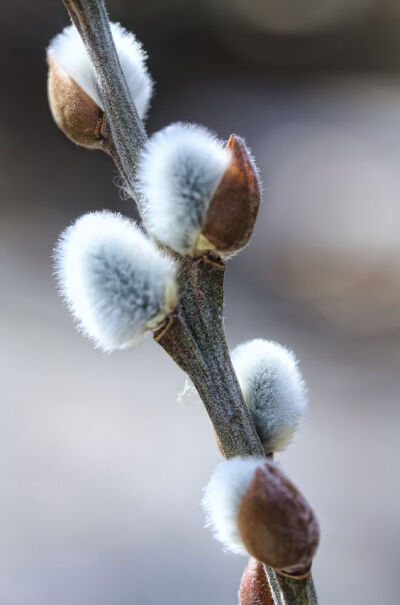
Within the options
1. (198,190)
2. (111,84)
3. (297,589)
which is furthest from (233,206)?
(297,589)

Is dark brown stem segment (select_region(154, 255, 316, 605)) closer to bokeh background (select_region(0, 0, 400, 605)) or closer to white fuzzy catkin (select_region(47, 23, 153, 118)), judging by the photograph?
white fuzzy catkin (select_region(47, 23, 153, 118))

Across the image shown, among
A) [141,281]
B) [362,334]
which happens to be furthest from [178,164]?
[362,334]

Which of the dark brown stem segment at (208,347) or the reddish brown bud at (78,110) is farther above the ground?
the reddish brown bud at (78,110)

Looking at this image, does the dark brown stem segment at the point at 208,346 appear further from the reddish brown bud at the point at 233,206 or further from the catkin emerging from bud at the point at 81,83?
the catkin emerging from bud at the point at 81,83

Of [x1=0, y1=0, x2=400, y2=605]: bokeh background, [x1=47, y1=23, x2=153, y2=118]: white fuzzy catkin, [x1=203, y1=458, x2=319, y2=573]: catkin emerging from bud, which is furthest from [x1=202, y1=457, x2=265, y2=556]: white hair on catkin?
[x1=0, y1=0, x2=400, y2=605]: bokeh background

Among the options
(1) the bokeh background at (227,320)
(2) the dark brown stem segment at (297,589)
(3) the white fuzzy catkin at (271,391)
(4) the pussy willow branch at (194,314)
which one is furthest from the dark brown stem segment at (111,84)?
(1) the bokeh background at (227,320)

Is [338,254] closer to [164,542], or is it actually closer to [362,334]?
[362,334]
